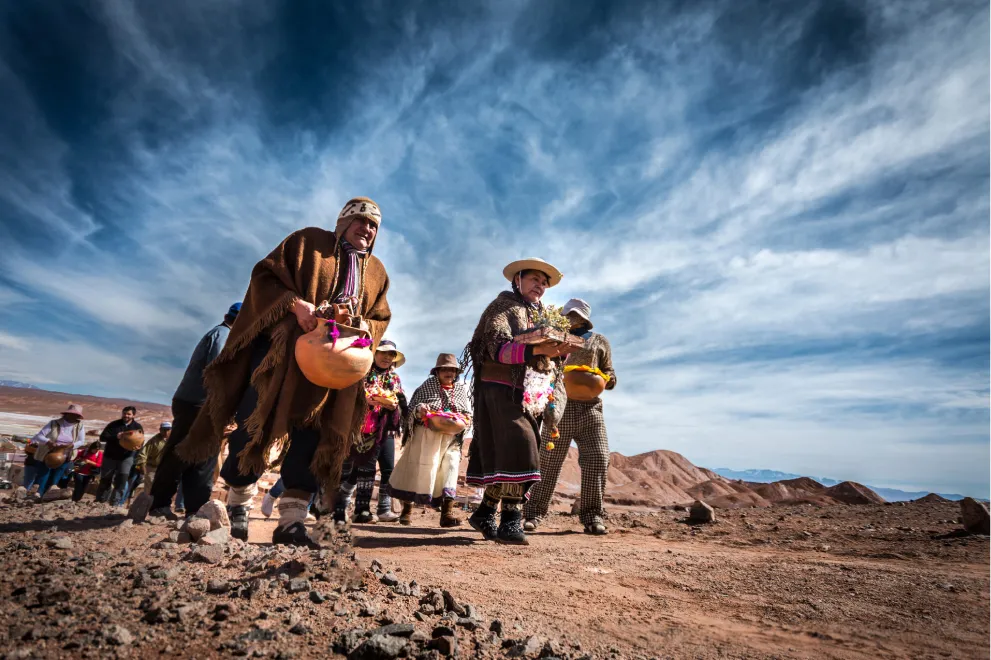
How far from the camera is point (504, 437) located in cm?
Result: 407

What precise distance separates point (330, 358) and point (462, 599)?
126cm

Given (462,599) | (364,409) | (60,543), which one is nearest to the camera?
(462,599)

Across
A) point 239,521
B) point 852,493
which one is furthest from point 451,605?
point 852,493

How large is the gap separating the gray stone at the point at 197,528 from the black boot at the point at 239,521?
324mm

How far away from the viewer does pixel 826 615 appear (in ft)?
7.86

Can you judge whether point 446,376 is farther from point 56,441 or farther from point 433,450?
point 56,441

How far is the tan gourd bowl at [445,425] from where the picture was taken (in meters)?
5.91

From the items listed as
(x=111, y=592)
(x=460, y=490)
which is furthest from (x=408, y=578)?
(x=460, y=490)

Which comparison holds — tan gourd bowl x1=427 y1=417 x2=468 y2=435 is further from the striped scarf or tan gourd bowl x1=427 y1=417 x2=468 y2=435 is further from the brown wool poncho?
the striped scarf

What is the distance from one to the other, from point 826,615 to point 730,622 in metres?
0.53

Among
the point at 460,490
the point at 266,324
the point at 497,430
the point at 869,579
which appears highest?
the point at 266,324

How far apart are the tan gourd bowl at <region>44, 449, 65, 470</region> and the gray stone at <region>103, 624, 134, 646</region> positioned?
31.2 feet

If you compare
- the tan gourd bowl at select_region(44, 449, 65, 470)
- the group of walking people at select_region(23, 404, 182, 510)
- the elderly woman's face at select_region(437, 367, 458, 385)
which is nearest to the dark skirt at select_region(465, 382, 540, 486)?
the elderly woman's face at select_region(437, 367, 458, 385)

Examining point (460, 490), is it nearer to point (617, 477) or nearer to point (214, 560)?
point (617, 477)
